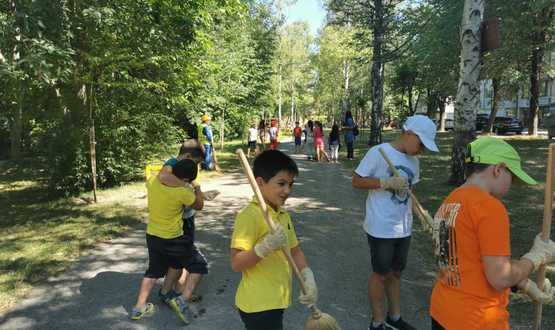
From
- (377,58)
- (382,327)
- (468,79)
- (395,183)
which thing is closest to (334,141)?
(377,58)

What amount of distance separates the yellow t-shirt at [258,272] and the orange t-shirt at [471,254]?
0.89 metres

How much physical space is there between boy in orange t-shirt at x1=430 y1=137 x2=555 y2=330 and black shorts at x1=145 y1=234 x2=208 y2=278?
8.56 ft

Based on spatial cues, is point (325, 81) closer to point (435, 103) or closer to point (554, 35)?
point (435, 103)

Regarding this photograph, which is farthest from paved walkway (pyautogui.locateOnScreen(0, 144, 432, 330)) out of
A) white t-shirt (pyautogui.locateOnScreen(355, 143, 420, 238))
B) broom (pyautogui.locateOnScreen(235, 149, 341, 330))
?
broom (pyautogui.locateOnScreen(235, 149, 341, 330))

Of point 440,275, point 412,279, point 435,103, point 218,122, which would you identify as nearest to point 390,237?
point 440,275

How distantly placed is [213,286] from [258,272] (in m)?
2.64

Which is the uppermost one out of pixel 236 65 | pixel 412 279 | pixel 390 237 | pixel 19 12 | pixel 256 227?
pixel 236 65

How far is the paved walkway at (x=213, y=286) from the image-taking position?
4.04 meters

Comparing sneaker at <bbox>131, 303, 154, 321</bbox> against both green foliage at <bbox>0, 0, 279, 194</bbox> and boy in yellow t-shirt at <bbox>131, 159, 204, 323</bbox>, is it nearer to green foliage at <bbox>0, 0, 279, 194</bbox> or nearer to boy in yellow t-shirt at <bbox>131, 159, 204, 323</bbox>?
boy in yellow t-shirt at <bbox>131, 159, 204, 323</bbox>

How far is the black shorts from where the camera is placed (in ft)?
13.3

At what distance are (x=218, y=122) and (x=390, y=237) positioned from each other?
25096mm

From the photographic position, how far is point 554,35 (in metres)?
20.4

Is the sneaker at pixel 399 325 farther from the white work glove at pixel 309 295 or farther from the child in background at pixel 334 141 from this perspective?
the child in background at pixel 334 141

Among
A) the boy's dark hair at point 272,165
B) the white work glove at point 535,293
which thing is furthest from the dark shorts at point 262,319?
the white work glove at point 535,293
